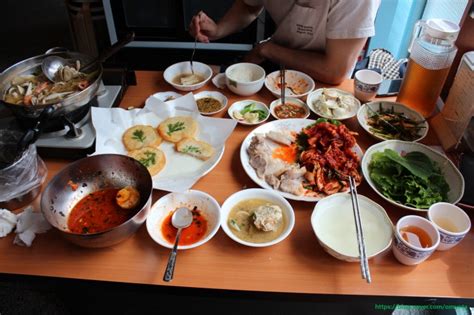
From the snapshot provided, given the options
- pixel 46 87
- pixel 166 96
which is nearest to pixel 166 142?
pixel 166 96

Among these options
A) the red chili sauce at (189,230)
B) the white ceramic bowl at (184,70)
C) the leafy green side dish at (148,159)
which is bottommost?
the red chili sauce at (189,230)

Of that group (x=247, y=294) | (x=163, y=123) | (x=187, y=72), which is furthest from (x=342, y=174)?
(x=187, y=72)

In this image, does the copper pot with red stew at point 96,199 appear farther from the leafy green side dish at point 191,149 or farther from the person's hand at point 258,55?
the person's hand at point 258,55

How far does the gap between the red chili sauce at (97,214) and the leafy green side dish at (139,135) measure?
1.03ft

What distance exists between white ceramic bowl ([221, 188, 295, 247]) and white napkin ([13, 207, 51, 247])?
63 cm

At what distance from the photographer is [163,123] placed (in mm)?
1756

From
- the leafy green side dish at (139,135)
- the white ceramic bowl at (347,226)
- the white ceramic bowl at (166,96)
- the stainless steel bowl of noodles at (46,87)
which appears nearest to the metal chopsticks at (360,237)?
the white ceramic bowl at (347,226)

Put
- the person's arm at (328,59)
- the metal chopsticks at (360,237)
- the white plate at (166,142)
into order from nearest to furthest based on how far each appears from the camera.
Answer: the metal chopsticks at (360,237)
the white plate at (166,142)
the person's arm at (328,59)

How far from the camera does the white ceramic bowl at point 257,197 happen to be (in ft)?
4.05

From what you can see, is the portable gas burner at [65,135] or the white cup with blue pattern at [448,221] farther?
the portable gas burner at [65,135]

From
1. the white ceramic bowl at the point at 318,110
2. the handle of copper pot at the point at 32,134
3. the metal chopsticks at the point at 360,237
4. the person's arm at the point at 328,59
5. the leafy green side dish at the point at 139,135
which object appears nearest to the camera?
the metal chopsticks at the point at 360,237

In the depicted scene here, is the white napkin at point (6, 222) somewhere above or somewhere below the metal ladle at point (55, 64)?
below

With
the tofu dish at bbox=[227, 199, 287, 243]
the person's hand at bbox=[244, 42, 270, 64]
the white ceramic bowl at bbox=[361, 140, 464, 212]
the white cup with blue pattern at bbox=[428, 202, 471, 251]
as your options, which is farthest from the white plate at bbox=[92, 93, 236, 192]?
the white cup with blue pattern at bbox=[428, 202, 471, 251]

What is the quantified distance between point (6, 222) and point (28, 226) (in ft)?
0.26
